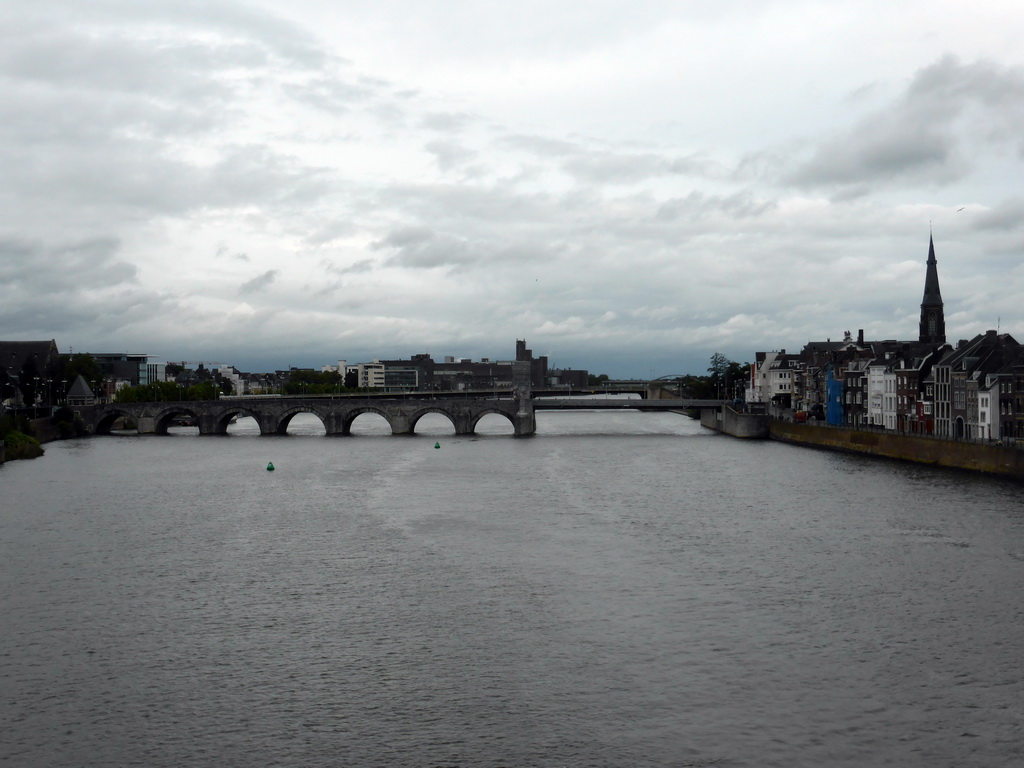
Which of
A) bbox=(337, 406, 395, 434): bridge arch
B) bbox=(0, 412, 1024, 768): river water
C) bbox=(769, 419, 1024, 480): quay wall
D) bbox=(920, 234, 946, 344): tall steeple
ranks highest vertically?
bbox=(920, 234, 946, 344): tall steeple

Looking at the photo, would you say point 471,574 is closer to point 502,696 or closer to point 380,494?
point 502,696

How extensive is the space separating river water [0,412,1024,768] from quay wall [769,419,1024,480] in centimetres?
327

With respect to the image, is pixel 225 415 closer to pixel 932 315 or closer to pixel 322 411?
pixel 322 411

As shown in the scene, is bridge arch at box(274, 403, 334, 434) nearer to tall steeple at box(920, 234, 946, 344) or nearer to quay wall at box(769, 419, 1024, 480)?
quay wall at box(769, 419, 1024, 480)

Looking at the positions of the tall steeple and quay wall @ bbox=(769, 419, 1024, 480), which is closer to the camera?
quay wall @ bbox=(769, 419, 1024, 480)

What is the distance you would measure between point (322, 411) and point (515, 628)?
94.0 metres

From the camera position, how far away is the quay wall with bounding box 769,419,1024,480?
62.7 m

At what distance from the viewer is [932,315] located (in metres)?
107

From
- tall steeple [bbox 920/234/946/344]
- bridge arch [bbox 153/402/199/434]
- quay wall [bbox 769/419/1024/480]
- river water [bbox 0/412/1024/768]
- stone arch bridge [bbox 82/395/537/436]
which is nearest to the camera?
river water [bbox 0/412/1024/768]

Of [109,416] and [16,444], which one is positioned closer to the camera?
[16,444]

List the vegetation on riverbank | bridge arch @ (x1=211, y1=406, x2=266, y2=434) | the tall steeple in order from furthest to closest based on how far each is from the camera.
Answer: bridge arch @ (x1=211, y1=406, x2=266, y2=434), the tall steeple, the vegetation on riverbank

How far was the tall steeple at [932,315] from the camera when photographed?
10688 cm

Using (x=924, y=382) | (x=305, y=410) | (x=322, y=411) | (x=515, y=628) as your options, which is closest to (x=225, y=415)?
(x=305, y=410)

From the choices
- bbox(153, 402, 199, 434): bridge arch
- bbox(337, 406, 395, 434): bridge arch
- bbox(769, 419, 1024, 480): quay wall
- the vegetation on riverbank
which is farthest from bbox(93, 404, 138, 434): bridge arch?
bbox(769, 419, 1024, 480): quay wall
